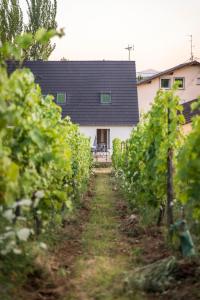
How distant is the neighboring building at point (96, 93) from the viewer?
3234cm

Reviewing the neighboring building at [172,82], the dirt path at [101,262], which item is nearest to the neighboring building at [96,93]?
the neighboring building at [172,82]

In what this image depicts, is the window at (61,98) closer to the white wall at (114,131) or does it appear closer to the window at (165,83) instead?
the white wall at (114,131)

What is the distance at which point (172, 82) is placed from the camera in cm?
3519

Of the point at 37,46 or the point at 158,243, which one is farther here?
the point at 37,46

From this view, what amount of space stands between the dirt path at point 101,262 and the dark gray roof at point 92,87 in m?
21.9

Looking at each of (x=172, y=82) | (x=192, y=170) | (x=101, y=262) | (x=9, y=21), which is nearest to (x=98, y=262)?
(x=101, y=262)

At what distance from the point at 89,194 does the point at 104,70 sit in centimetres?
2050

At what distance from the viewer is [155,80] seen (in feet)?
115

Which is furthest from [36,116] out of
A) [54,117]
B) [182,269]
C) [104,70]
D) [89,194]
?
[104,70]

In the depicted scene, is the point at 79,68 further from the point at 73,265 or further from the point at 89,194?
the point at 73,265

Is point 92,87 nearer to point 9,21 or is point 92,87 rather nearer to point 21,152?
point 9,21

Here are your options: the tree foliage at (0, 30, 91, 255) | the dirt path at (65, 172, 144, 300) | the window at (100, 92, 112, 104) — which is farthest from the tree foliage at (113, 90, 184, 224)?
the window at (100, 92, 112, 104)

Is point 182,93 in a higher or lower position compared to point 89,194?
higher

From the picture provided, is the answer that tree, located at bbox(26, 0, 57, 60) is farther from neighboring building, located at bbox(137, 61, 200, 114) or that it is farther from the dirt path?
the dirt path
